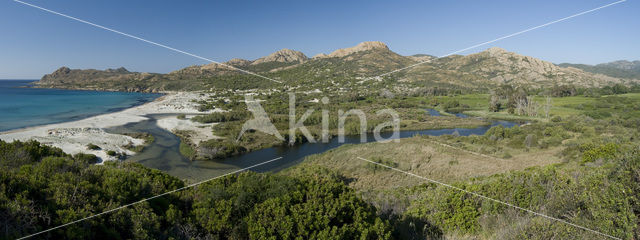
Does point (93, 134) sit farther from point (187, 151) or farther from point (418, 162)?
point (418, 162)

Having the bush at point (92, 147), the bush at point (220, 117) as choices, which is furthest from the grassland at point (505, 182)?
the bush at point (220, 117)

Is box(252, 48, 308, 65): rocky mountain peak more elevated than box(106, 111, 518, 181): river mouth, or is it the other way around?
box(252, 48, 308, 65): rocky mountain peak

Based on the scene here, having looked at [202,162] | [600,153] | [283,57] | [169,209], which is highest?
[283,57]

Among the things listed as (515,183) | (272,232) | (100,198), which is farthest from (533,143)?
(100,198)

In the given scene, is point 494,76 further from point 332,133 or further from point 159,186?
point 159,186

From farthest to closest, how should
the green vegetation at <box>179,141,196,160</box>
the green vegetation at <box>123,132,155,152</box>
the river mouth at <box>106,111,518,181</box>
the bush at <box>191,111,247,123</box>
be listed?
the bush at <box>191,111,247,123</box> < the green vegetation at <box>123,132,155,152</box> < the green vegetation at <box>179,141,196,160</box> < the river mouth at <box>106,111,518,181</box>

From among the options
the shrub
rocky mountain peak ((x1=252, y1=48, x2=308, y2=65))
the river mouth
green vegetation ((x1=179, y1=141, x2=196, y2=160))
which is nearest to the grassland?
the shrub

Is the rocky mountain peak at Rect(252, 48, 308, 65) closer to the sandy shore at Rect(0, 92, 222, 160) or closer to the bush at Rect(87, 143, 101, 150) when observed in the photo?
the sandy shore at Rect(0, 92, 222, 160)

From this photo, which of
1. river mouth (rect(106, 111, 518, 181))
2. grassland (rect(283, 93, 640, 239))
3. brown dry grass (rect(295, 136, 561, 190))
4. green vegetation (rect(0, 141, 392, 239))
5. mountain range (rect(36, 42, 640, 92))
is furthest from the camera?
mountain range (rect(36, 42, 640, 92))

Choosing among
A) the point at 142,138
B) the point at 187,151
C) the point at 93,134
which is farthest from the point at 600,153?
the point at 93,134
